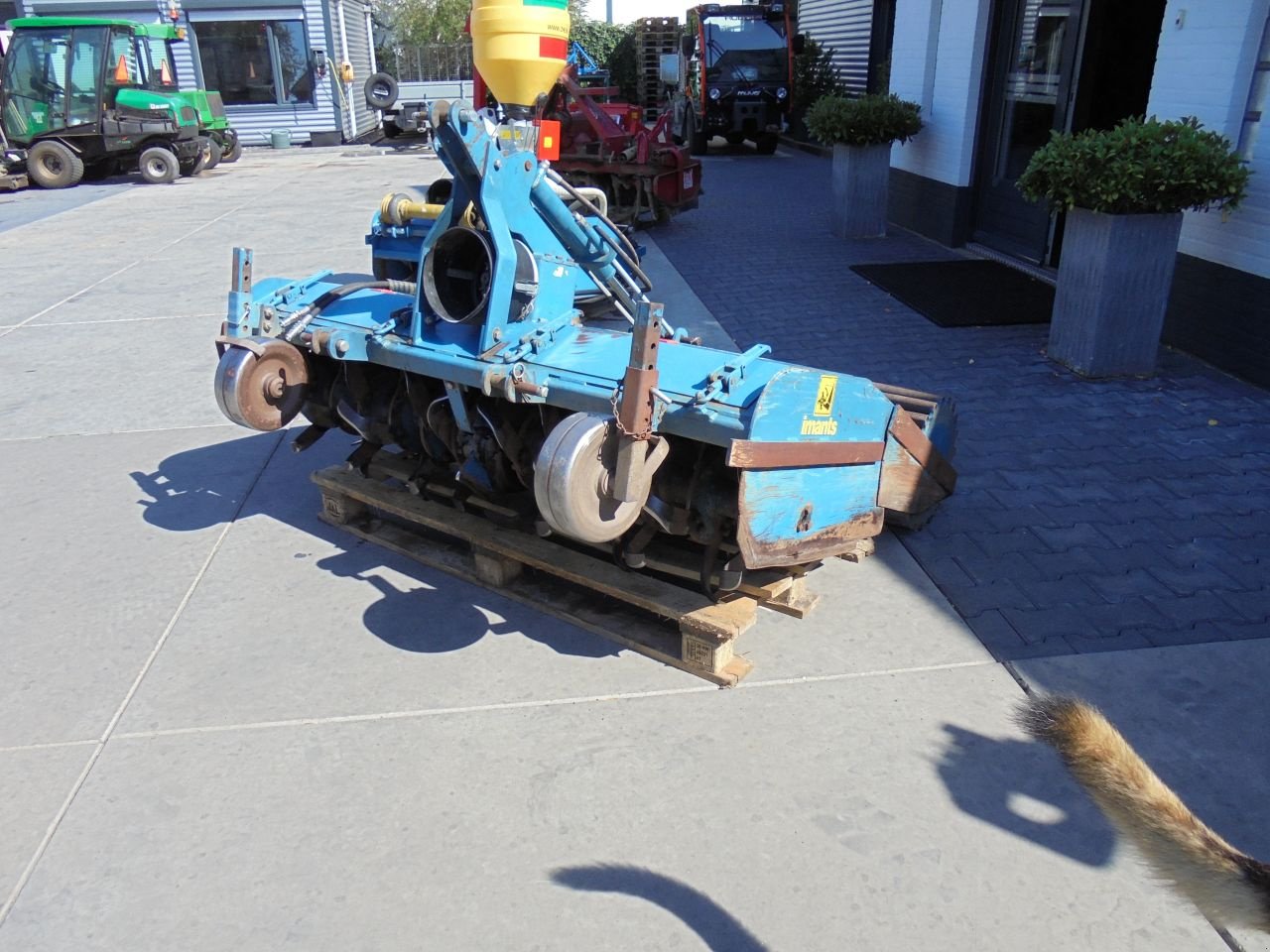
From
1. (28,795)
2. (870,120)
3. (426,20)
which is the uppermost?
(426,20)

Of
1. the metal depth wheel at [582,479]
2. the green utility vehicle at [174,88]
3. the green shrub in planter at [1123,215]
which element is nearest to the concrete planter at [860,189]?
the green shrub in planter at [1123,215]

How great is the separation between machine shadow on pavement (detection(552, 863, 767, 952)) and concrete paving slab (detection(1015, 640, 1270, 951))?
1060mm

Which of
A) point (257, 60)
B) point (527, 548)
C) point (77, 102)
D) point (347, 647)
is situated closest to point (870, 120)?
point (527, 548)

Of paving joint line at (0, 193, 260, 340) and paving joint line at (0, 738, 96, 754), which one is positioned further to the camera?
paving joint line at (0, 193, 260, 340)

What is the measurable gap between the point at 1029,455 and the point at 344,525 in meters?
3.30

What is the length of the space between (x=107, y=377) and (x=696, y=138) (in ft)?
47.8

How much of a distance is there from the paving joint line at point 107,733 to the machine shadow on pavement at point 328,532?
0.19 m

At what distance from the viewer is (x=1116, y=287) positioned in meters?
5.78

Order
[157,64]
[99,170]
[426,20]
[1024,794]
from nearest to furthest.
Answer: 1. [1024,794]
2. [157,64]
3. [99,170]
4. [426,20]

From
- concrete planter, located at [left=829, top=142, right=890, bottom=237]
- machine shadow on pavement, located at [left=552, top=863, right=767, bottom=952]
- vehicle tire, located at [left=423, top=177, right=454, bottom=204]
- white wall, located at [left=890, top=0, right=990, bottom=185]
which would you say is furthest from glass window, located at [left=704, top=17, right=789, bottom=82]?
machine shadow on pavement, located at [left=552, top=863, right=767, bottom=952]

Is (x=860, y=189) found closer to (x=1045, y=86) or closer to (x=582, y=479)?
(x=1045, y=86)

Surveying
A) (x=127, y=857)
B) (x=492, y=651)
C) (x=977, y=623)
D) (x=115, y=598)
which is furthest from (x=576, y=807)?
(x=115, y=598)

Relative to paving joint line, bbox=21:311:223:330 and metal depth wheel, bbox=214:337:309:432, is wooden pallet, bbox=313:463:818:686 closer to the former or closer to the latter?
metal depth wheel, bbox=214:337:309:432

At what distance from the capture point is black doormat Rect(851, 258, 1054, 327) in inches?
288
